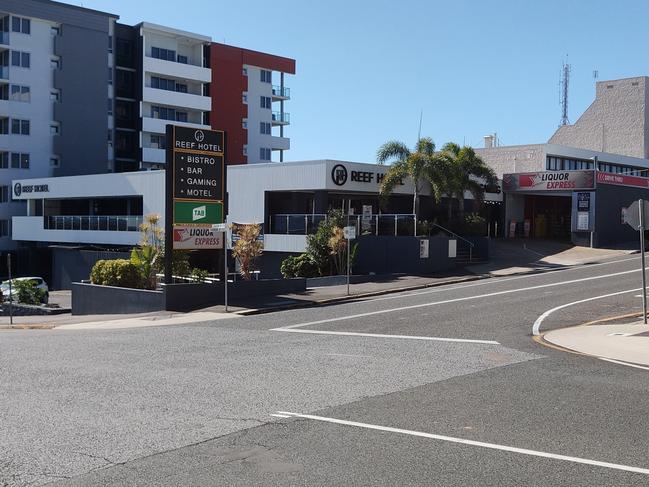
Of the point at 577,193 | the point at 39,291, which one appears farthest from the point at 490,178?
the point at 39,291

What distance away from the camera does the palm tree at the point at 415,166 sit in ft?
122

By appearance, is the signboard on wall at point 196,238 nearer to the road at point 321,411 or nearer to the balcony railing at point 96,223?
the road at point 321,411

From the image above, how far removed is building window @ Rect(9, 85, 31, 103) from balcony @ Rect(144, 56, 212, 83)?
10096 millimetres

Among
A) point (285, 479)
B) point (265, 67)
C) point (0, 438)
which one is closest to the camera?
point (285, 479)

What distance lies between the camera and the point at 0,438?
7.58 metres

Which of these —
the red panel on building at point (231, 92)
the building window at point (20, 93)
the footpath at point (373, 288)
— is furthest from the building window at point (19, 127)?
the footpath at point (373, 288)

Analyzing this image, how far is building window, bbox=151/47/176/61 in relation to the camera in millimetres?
65438

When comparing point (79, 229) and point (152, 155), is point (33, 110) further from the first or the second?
point (79, 229)

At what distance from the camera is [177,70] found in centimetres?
6588

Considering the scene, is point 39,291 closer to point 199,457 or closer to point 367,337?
point 367,337

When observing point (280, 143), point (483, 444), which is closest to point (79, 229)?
point (280, 143)

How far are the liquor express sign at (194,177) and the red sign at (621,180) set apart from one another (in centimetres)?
2639

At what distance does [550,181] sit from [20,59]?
139 feet

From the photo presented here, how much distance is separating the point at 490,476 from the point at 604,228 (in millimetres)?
40603
